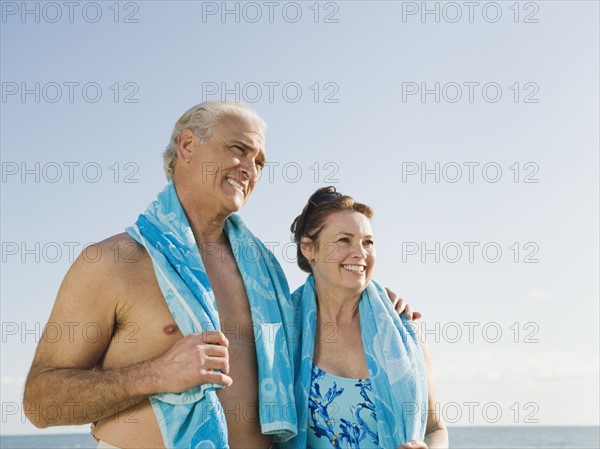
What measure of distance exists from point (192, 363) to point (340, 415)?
3.20 feet

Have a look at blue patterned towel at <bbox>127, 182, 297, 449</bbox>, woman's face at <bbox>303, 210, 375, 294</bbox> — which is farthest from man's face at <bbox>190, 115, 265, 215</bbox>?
woman's face at <bbox>303, 210, 375, 294</bbox>

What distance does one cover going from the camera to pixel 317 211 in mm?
4324

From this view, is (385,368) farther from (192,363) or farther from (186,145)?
(186,145)

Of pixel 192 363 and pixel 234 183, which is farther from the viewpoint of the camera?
pixel 234 183

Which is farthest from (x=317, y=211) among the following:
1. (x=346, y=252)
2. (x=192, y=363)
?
(x=192, y=363)

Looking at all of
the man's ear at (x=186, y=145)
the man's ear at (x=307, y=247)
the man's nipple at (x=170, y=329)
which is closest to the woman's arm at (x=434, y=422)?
the man's ear at (x=307, y=247)

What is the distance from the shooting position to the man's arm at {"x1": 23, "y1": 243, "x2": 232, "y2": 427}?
3.40 m

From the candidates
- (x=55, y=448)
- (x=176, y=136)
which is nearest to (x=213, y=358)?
(x=176, y=136)

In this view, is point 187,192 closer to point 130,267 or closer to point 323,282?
point 130,267

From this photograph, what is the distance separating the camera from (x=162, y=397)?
351 centimetres

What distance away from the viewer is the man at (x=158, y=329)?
343 centimetres

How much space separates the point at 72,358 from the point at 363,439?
1569 mm

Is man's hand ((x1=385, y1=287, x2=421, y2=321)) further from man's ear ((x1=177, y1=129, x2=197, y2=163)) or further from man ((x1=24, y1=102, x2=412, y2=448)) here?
man's ear ((x1=177, y1=129, x2=197, y2=163))

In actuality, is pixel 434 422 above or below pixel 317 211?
below
